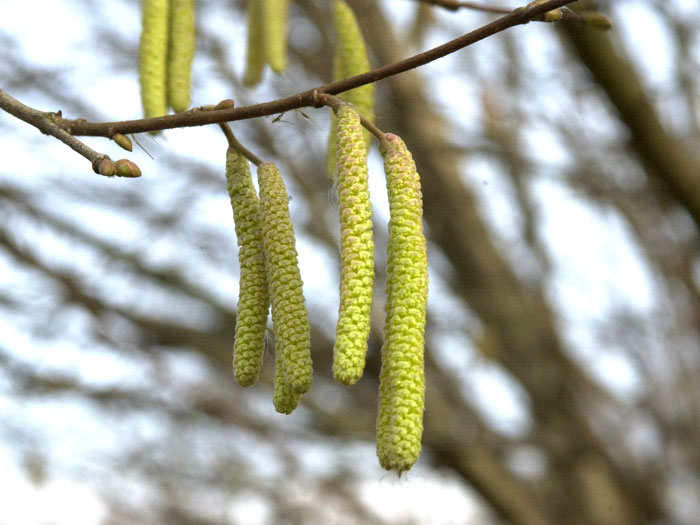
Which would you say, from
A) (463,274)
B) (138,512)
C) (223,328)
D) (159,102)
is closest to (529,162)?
(463,274)

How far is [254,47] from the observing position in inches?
75.2

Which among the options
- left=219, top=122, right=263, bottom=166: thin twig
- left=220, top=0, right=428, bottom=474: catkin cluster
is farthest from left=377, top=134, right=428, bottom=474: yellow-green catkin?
left=219, top=122, right=263, bottom=166: thin twig

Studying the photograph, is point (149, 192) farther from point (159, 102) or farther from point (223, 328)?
point (159, 102)

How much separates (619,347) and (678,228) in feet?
2.84

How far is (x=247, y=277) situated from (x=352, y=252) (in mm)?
206

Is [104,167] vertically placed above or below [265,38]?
below

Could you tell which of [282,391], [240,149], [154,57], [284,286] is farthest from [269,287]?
[154,57]

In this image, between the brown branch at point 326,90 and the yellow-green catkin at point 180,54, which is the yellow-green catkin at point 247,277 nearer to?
the brown branch at point 326,90

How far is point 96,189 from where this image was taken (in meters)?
4.37

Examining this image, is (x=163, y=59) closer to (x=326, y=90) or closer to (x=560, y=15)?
(x=326, y=90)

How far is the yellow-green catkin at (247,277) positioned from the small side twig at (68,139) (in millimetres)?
191

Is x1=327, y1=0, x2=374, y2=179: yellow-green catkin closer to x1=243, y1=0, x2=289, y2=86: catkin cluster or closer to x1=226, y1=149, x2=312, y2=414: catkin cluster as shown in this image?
x1=243, y1=0, x2=289, y2=86: catkin cluster

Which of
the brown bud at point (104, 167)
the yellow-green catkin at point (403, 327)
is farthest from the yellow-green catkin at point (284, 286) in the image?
the brown bud at point (104, 167)

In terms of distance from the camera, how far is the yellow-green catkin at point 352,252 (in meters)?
0.98
